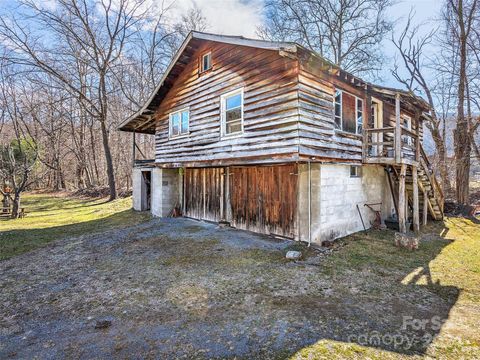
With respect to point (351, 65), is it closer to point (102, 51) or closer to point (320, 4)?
point (320, 4)

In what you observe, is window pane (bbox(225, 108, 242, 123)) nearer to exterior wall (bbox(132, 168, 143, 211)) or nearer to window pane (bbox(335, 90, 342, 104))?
window pane (bbox(335, 90, 342, 104))

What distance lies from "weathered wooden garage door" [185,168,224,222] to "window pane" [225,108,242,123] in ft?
8.10

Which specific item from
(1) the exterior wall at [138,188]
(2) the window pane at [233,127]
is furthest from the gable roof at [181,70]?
(1) the exterior wall at [138,188]

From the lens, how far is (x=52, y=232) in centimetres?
1054

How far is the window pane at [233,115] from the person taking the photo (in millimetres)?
8789

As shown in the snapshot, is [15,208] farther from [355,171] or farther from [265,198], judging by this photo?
[355,171]

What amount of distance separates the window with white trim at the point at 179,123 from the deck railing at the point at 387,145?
23.2 feet

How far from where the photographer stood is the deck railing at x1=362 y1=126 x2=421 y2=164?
8.26m

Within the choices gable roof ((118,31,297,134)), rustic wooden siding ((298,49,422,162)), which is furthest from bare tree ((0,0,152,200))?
rustic wooden siding ((298,49,422,162))

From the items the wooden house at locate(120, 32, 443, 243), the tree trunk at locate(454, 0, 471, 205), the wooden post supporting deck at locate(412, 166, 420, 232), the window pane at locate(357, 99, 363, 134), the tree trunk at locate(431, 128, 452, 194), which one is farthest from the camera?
the tree trunk at locate(431, 128, 452, 194)

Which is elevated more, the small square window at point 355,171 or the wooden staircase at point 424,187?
the small square window at point 355,171

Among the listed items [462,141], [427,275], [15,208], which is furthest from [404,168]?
[15,208]

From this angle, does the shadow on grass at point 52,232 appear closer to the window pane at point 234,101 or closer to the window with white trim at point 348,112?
the window pane at point 234,101

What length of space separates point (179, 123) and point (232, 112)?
12.3 ft
